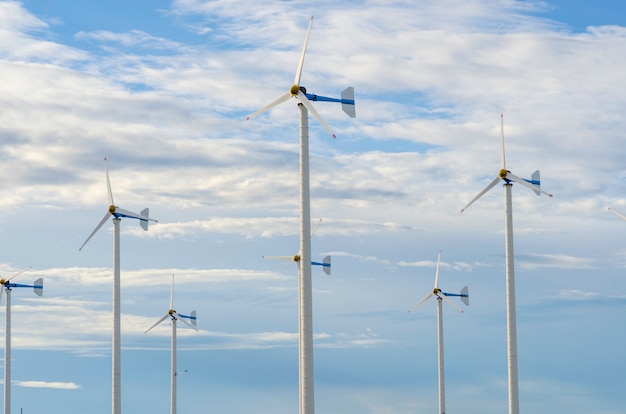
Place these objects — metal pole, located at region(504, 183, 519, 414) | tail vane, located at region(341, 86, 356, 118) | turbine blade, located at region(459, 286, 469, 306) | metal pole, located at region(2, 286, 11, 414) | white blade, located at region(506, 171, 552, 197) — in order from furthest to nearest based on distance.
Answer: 1. turbine blade, located at region(459, 286, 469, 306)
2. metal pole, located at region(2, 286, 11, 414)
3. white blade, located at region(506, 171, 552, 197)
4. metal pole, located at region(504, 183, 519, 414)
5. tail vane, located at region(341, 86, 356, 118)

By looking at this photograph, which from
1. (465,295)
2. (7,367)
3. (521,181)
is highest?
(521,181)

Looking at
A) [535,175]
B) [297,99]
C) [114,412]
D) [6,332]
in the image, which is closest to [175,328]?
[6,332]

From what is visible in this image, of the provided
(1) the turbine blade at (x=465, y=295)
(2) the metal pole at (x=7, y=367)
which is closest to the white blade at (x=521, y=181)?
(1) the turbine blade at (x=465, y=295)

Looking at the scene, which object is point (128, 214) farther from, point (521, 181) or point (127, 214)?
point (521, 181)

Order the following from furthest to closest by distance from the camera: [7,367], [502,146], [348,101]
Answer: [7,367]
[502,146]
[348,101]

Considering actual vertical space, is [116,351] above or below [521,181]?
below

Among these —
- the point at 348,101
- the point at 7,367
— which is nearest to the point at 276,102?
the point at 348,101

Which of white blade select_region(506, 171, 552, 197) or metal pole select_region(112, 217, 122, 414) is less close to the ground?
white blade select_region(506, 171, 552, 197)

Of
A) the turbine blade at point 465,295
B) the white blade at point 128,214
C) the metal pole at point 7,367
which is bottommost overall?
the metal pole at point 7,367

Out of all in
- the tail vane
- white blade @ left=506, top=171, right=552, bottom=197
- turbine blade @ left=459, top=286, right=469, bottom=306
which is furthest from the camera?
turbine blade @ left=459, top=286, right=469, bottom=306

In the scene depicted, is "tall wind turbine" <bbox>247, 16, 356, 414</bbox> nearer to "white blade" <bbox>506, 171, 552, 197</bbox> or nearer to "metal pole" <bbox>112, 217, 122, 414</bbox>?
"white blade" <bbox>506, 171, 552, 197</bbox>

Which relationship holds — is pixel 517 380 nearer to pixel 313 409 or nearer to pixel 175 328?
pixel 313 409

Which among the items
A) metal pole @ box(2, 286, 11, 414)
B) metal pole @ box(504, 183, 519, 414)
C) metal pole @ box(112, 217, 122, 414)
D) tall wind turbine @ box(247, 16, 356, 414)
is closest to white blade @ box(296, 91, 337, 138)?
tall wind turbine @ box(247, 16, 356, 414)

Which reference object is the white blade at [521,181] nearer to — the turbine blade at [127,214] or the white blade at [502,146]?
the white blade at [502,146]
